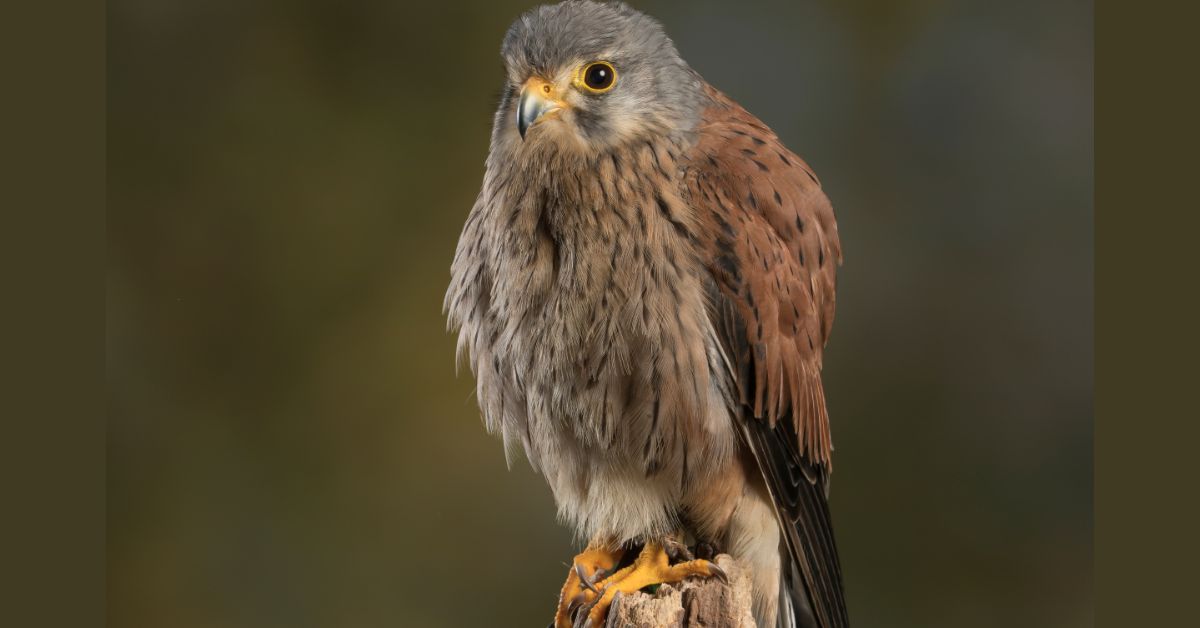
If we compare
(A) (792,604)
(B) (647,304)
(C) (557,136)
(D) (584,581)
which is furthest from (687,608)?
(C) (557,136)

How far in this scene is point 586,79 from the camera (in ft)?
7.06

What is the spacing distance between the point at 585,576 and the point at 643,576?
12 centimetres

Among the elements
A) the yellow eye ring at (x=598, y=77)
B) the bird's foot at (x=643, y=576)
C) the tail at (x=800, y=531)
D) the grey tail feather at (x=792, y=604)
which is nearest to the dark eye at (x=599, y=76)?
the yellow eye ring at (x=598, y=77)

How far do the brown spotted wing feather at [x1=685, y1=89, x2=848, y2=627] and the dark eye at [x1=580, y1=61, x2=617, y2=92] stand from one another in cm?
21

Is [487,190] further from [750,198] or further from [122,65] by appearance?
[122,65]

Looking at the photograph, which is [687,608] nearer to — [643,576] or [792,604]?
[643,576]

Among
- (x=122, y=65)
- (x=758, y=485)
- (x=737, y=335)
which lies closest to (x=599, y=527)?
(x=758, y=485)

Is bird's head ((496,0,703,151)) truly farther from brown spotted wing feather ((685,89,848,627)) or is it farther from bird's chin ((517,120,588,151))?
brown spotted wing feather ((685,89,848,627))

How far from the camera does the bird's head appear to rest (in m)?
2.12

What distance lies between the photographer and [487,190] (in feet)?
7.61

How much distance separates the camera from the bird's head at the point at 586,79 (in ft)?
6.97

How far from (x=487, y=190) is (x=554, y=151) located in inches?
7.7

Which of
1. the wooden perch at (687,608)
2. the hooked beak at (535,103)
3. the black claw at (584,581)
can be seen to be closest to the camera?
the hooked beak at (535,103)

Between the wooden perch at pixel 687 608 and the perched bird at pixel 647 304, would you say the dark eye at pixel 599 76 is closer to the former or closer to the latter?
the perched bird at pixel 647 304
